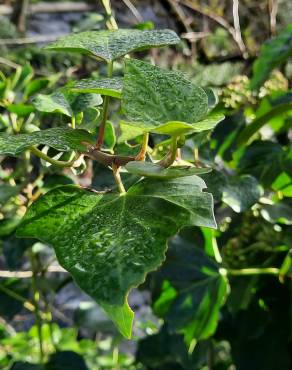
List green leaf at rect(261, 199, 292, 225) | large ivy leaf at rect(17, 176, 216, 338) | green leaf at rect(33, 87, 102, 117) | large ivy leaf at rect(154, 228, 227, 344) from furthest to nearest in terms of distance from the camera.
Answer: large ivy leaf at rect(154, 228, 227, 344), green leaf at rect(261, 199, 292, 225), green leaf at rect(33, 87, 102, 117), large ivy leaf at rect(17, 176, 216, 338)

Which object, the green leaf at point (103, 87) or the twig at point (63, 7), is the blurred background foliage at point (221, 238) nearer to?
the green leaf at point (103, 87)

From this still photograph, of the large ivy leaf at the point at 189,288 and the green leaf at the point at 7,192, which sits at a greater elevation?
the green leaf at the point at 7,192

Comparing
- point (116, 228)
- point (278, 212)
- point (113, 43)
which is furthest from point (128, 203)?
point (278, 212)

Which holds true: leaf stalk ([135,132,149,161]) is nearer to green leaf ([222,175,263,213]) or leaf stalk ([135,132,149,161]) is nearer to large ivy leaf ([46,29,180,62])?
large ivy leaf ([46,29,180,62])

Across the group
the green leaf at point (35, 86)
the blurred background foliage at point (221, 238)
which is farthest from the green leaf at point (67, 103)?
the green leaf at point (35, 86)

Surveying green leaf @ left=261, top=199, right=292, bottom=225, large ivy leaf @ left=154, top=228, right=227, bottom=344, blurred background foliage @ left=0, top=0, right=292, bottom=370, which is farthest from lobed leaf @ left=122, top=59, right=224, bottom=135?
large ivy leaf @ left=154, top=228, right=227, bottom=344

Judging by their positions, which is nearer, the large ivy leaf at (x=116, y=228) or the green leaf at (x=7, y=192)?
the large ivy leaf at (x=116, y=228)
